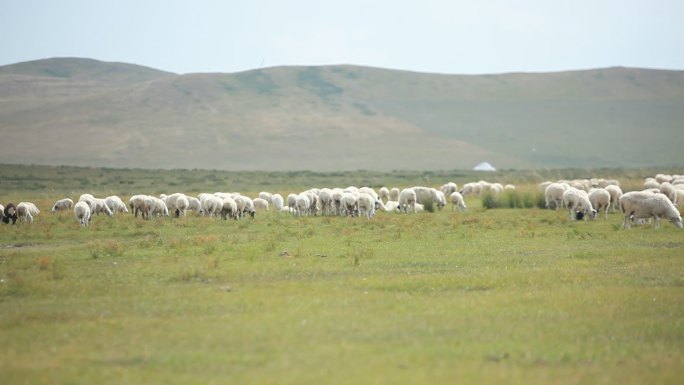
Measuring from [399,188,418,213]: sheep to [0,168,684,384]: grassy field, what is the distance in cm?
1171

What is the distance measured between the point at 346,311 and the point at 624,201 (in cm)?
1410

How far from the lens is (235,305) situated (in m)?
12.0

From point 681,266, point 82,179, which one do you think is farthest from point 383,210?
point 82,179

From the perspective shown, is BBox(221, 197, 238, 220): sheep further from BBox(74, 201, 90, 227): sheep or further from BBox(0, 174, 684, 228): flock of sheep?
BBox(74, 201, 90, 227): sheep

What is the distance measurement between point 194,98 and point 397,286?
118 metres

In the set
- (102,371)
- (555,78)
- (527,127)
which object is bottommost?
(102,371)

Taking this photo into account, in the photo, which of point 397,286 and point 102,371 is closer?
point 102,371

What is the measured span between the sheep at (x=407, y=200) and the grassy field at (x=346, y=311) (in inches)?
461

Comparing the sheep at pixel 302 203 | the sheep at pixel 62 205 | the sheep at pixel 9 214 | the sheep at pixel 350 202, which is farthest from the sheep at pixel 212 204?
the sheep at pixel 62 205

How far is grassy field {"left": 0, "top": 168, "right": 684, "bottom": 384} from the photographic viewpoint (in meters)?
8.71

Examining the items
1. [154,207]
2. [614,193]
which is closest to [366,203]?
[154,207]

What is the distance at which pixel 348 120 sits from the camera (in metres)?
120

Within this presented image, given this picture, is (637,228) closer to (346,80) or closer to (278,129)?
(278,129)

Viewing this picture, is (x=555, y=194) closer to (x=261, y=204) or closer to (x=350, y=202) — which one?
(x=350, y=202)
